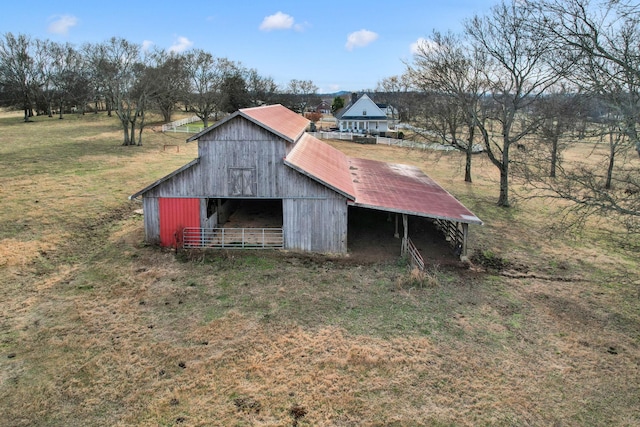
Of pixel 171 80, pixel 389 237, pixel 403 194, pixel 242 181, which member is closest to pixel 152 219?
pixel 242 181

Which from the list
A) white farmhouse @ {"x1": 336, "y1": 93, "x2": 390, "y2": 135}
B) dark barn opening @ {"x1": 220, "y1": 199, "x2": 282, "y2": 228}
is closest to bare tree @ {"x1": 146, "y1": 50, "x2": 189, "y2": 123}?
white farmhouse @ {"x1": 336, "y1": 93, "x2": 390, "y2": 135}

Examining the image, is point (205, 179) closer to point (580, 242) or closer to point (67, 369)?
point (67, 369)

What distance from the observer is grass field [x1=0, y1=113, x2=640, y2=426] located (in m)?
9.10

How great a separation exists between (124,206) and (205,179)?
8491 millimetres

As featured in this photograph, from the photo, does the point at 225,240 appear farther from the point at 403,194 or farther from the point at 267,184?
the point at 403,194

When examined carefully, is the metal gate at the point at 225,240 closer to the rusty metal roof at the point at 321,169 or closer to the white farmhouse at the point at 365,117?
the rusty metal roof at the point at 321,169

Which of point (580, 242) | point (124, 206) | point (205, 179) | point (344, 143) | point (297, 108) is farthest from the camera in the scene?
point (297, 108)

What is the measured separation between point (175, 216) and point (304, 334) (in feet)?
29.2

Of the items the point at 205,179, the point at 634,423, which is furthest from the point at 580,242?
the point at 205,179

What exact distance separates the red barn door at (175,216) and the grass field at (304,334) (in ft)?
2.84

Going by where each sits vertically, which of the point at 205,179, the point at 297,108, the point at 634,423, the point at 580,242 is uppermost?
the point at 297,108

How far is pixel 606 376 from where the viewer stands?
10.3m

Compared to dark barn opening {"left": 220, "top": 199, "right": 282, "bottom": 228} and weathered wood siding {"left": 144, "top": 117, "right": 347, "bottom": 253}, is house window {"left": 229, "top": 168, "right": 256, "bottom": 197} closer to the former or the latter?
weathered wood siding {"left": 144, "top": 117, "right": 347, "bottom": 253}

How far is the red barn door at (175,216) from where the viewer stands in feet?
58.5
